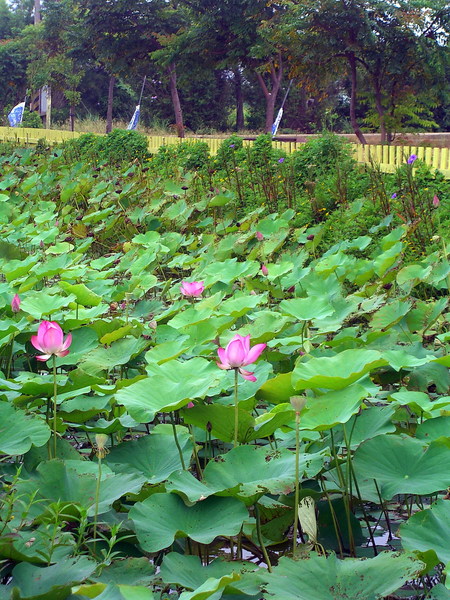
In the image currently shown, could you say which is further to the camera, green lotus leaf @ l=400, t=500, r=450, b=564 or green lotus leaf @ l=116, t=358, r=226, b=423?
green lotus leaf @ l=116, t=358, r=226, b=423

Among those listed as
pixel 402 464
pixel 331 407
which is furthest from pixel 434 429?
pixel 331 407

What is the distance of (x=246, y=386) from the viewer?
1.84m

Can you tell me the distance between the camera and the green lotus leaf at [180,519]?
4.24 feet

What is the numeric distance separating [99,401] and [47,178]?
7.21 m

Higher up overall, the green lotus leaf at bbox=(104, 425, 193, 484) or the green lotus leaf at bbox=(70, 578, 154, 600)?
the green lotus leaf at bbox=(70, 578, 154, 600)

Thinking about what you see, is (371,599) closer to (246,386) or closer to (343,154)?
(246,386)

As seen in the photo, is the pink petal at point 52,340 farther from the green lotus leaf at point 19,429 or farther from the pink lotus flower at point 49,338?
the green lotus leaf at point 19,429

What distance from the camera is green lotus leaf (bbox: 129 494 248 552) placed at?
1293 millimetres

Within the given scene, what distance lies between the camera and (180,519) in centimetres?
135

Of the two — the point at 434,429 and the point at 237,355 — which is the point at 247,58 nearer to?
the point at 434,429

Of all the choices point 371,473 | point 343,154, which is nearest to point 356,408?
point 371,473

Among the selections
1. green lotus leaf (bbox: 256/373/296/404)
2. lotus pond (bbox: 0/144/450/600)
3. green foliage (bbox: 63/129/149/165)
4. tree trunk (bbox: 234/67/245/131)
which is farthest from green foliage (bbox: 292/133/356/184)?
tree trunk (bbox: 234/67/245/131)

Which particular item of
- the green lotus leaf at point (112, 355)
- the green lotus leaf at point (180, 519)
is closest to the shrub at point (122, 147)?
the green lotus leaf at point (112, 355)

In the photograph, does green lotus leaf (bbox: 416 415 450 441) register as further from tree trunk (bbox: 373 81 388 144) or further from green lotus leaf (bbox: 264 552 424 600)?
tree trunk (bbox: 373 81 388 144)
